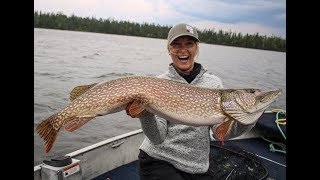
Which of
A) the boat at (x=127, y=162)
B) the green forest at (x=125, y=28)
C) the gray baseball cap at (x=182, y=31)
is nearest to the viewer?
the gray baseball cap at (x=182, y=31)

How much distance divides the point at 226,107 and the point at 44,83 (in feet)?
45.4

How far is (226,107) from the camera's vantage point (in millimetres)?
2910

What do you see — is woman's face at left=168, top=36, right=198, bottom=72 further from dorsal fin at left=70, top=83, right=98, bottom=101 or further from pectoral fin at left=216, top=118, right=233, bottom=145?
dorsal fin at left=70, top=83, right=98, bottom=101

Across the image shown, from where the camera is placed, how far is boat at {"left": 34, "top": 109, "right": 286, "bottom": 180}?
153 inches

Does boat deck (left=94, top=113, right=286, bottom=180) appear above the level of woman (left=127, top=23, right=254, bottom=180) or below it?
below

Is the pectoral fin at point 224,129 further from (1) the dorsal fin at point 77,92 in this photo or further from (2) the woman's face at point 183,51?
(1) the dorsal fin at point 77,92

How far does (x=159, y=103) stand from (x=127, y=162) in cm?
246

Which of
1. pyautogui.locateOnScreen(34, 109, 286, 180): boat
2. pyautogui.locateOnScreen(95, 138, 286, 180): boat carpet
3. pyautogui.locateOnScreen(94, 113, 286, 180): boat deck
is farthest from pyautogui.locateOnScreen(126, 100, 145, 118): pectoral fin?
pyautogui.locateOnScreen(94, 113, 286, 180): boat deck

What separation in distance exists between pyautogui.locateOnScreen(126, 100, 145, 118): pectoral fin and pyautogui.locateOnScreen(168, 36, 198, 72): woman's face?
2.53 feet

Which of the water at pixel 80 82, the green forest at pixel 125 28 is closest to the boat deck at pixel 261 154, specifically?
the water at pixel 80 82

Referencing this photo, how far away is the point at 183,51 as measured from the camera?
3295mm

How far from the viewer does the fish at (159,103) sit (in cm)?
268

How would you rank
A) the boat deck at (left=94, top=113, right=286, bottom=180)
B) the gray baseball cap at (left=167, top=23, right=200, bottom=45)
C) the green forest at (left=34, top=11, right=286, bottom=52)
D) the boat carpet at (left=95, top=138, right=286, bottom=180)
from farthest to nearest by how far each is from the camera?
the green forest at (left=34, top=11, right=286, bottom=52)
the boat deck at (left=94, top=113, right=286, bottom=180)
the boat carpet at (left=95, top=138, right=286, bottom=180)
the gray baseball cap at (left=167, top=23, right=200, bottom=45)
